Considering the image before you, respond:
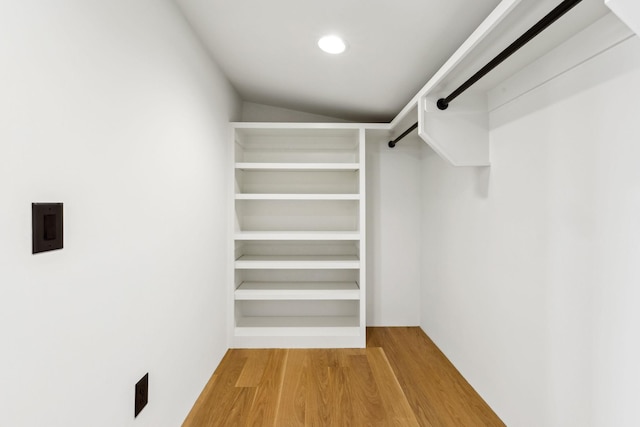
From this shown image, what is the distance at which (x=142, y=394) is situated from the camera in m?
1.20

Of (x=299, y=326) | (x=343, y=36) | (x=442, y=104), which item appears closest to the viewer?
(x=343, y=36)

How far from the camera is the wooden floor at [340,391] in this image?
1.62m

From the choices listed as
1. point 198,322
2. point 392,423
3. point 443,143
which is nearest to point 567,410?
point 392,423

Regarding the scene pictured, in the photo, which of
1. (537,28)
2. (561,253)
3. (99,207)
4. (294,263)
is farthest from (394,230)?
(99,207)

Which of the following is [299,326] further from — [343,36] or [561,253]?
[343,36]

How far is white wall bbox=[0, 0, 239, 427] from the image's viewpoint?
28.0 inches

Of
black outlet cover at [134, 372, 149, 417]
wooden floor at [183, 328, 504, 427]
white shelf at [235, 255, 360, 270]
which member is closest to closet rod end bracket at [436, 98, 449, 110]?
white shelf at [235, 255, 360, 270]

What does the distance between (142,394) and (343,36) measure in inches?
69.0

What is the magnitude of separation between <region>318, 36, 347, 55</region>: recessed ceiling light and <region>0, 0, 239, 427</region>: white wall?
0.68 m

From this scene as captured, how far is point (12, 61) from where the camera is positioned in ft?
2.27

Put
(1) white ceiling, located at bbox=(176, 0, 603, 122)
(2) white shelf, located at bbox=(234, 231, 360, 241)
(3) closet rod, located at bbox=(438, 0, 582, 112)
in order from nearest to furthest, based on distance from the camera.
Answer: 1. (3) closet rod, located at bbox=(438, 0, 582, 112)
2. (1) white ceiling, located at bbox=(176, 0, 603, 122)
3. (2) white shelf, located at bbox=(234, 231, 360, 241)

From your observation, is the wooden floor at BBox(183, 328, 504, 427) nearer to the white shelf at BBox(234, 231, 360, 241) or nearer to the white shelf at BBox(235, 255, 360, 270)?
the white shelf at BBox(235, 255, 360, 270)

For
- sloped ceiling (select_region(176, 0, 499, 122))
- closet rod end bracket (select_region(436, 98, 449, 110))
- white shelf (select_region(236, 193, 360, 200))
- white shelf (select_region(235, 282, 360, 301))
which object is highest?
sloped ceiling (select_region(176, 0, 499, 122))

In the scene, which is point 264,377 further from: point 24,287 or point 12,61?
point 12,61
